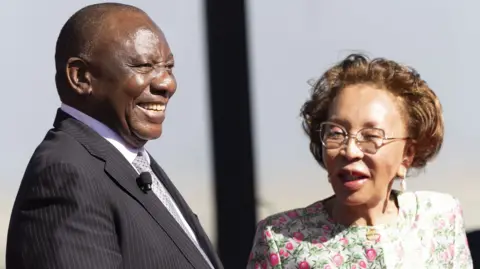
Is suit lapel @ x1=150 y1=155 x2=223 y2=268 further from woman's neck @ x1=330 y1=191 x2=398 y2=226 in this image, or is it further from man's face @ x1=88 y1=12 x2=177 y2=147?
woman's neck @ x1=330 y1=191 x2=398 y2=226

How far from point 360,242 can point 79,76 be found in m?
0.97

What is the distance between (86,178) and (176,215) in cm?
32

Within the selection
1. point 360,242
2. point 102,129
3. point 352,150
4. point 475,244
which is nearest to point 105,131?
point 102,129

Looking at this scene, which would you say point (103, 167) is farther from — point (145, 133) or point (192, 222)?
point (192, 222)

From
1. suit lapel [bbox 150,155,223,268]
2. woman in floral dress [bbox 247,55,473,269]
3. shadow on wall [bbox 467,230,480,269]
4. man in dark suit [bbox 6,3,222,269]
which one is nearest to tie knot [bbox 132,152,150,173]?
man in dark suit [bbox 6,3,222,269]

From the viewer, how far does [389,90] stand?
3.06 metres

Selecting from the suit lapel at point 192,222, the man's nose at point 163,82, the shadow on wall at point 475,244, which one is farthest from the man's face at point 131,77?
the shadow on wall at point 475,244

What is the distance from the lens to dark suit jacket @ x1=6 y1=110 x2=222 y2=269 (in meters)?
2.17

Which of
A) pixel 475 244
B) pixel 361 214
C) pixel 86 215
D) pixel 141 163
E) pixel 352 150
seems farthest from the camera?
pixel 475 244

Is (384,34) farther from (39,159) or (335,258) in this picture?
(39,159)

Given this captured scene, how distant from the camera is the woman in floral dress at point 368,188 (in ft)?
9.75

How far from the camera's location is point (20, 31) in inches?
173

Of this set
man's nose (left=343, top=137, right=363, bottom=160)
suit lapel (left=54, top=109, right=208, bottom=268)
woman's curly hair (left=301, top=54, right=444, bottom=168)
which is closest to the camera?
suit lapel (left=54, top=109, right=208, bottom=268)

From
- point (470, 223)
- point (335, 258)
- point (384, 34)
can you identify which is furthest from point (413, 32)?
point (335, 258)
